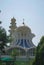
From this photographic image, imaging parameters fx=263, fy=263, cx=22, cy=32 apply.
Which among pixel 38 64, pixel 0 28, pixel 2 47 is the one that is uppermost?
pixel 0 28

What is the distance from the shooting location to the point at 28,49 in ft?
139

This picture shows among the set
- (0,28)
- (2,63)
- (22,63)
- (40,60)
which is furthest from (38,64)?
(22,63)

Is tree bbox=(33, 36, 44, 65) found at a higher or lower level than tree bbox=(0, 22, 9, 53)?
lower

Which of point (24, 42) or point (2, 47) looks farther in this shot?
point (24, 42)

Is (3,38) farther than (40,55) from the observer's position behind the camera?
Yes

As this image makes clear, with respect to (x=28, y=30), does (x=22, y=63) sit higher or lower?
lower

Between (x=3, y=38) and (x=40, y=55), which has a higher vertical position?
(x=3, y=38)

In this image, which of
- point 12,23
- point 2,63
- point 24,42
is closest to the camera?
point 2,63

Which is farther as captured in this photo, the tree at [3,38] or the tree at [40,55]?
the tree at [3,38]

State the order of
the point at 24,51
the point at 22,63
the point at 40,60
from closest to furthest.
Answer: the point at 40,60, the point at 22,63, the point at 24,51

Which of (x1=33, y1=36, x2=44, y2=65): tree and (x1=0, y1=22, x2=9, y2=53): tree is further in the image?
(x1=0, y1=22, x2=9, y2=53): tree

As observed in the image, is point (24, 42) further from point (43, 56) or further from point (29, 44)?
point (43, 56)

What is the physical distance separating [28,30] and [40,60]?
3120 cm

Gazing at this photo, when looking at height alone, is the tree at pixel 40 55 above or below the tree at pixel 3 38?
below
